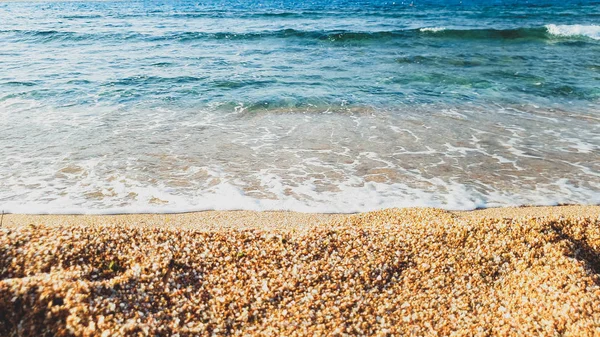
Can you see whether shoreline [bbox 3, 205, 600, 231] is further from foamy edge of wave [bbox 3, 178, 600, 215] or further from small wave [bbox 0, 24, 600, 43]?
small wave [bbox 0, 24, 600, 43]

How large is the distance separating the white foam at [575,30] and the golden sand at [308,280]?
22.2 m

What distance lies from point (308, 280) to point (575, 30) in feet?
83.3

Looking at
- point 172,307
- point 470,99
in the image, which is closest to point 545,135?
point 470,99

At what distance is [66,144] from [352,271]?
262 inches

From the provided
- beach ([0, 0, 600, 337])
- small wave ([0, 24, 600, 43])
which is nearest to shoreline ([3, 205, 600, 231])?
beach ([0, 0, 600, 337])

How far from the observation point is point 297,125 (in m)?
9.45

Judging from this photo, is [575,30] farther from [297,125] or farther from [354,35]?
[297,125]

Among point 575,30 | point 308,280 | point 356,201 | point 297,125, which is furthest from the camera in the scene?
point 575,30

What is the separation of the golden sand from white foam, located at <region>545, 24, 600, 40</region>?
22.2m

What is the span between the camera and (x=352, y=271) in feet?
12.2

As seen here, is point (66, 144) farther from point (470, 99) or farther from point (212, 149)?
point (470, 99)

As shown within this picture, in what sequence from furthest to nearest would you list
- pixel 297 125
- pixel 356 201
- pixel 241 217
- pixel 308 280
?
pixel 297 125
pixel 356 201
pixel 241 217
pixel 308 280

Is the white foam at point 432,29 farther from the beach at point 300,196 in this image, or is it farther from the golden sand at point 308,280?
the golden sand at point 308,280

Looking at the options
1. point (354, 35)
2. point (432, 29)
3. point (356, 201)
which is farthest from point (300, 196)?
point (432, 29)
